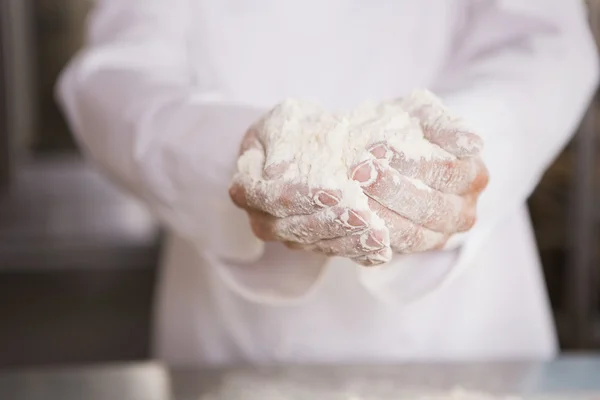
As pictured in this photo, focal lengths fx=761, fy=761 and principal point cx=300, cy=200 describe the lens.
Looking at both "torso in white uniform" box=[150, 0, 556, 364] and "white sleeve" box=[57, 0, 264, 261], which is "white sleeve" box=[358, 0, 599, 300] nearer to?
"torso in white uniform" box=[150, 0, 556, 364]

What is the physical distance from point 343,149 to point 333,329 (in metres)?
0.38

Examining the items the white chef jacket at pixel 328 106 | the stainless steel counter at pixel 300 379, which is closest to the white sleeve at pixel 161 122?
the white chef jacket at pixel 328 106

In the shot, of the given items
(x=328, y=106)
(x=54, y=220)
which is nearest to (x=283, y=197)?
(x=328, y=106)

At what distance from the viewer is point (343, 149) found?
0.50 meters

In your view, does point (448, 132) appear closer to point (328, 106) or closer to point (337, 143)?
point (337, 143)

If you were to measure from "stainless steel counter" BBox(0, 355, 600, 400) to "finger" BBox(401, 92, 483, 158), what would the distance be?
29 cm

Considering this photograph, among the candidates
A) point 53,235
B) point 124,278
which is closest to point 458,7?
point 124,278

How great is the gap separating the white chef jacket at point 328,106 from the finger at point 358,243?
153 mm

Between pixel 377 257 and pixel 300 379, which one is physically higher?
pixel 377 257

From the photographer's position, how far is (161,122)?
0.69m

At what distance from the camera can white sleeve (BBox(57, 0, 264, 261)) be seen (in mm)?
667

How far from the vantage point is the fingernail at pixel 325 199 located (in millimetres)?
462

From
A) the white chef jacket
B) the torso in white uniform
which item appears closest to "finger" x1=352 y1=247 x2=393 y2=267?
the white chef jacket

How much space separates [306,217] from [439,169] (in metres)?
0.09
